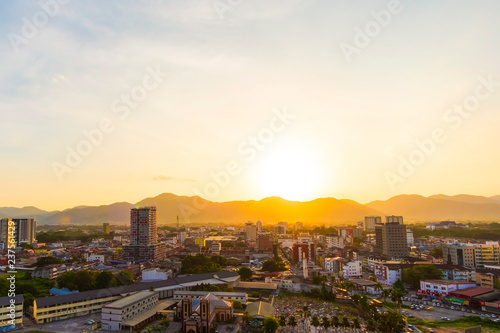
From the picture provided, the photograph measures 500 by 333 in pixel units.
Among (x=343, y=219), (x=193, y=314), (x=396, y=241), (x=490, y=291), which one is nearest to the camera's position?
(x=193, y=314)

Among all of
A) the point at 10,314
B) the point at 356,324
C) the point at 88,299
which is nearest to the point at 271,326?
the point at 356,324

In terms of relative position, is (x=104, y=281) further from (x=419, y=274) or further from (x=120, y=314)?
(x=419, y=274)

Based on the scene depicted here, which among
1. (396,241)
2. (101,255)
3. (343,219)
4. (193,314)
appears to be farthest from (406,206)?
(193,314)

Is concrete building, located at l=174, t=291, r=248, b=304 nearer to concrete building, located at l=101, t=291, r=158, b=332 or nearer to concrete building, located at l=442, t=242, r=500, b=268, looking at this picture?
concrete building, located at l=101, t=291, r=158, b=332

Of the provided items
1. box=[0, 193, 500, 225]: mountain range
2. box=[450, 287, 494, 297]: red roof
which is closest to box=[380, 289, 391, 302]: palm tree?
box=[450, 287, 494, 297]: red roof

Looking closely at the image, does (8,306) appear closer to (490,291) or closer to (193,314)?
(193,314)

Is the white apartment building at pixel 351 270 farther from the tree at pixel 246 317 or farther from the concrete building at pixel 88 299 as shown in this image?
the tree at pixel 246 317

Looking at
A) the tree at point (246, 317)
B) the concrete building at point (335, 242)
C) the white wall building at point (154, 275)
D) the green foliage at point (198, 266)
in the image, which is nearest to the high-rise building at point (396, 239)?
the concrete building at point (335, 242)
